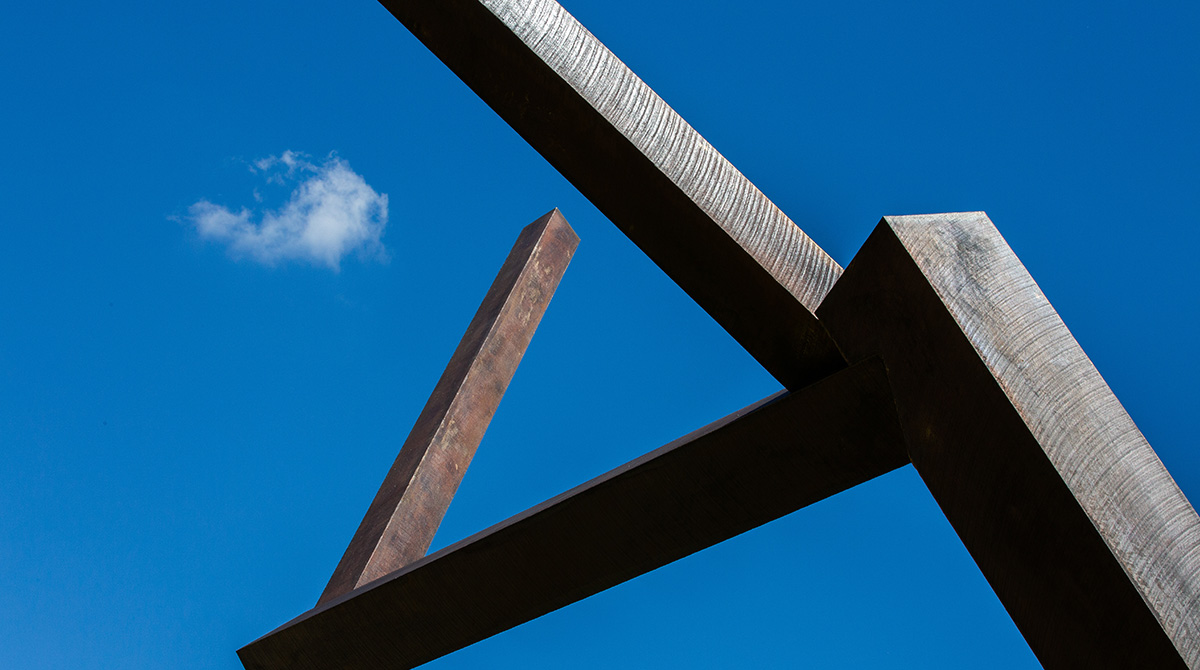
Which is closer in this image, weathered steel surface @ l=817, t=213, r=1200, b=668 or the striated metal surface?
weathered steel surface @ l=817, t=213, r=1200, b=668

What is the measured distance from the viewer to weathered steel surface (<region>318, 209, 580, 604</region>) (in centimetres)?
200

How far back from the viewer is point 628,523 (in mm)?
1278

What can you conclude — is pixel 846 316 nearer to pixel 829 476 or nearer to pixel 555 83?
pixel 829 476

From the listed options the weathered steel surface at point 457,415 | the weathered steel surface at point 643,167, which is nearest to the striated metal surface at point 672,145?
the weathered steel surface at point 643,167

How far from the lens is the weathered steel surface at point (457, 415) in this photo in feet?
6.57

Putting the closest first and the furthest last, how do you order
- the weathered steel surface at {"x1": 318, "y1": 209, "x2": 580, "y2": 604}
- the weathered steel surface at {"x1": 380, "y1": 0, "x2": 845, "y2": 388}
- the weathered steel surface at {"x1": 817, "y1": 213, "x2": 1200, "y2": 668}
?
the weathered steel surface at {"x1": 817, "y1": 213, "x2": 1200, "y2": 668} → the weathered steel surface at {"x1": 380, "y1": 0, "x2": 845, "y2": 388} → the weathered steel surface at {"x1": 318, "y1": 209, "x2": 580, "y2": 604}

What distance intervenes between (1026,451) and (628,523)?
0.62 metres

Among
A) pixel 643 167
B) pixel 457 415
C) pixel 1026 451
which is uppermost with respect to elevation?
pixel 457 415

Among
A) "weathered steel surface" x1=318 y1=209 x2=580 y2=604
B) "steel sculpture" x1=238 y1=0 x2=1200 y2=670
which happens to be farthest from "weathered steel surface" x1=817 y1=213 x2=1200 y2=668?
"weathered steel surface" x1=318 y1=209 x2=580 y2=604

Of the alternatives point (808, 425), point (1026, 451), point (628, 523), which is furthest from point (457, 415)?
point (1026, 451)

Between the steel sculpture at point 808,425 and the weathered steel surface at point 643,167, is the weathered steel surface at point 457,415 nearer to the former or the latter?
the steel sculpture at point 808,425

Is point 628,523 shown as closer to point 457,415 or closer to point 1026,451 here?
point 1026,451

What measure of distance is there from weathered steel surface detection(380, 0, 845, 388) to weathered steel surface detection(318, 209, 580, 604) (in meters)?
1.15

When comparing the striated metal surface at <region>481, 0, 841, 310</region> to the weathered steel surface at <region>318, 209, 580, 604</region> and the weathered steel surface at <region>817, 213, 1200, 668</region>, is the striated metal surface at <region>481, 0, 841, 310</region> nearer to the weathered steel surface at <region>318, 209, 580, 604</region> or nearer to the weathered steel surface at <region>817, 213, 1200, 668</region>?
the weathered steel surface at <region>817, 213, 1200, 668</region>
